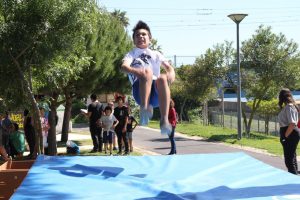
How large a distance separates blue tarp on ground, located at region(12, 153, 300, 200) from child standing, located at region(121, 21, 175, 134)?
74 centimetres

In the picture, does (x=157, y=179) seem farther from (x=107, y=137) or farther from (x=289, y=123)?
(x=107, y=137)

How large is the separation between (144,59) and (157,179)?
56.7 inches

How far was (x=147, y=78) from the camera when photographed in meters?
5.20

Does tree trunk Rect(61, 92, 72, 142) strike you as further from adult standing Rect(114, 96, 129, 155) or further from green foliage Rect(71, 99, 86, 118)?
green foliage Rect(71, 99, 86, 118)

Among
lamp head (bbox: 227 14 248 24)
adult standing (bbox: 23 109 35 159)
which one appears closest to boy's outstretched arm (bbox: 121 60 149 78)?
adult standing (bbox: 23 109 35 159)

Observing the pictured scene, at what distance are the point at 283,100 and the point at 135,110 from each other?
17.3 m

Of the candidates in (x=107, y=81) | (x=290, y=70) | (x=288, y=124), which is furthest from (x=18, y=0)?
(x=290, y=70)

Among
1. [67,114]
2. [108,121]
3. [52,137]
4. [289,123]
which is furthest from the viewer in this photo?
[67,114]

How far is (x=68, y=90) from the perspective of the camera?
44.4 ft

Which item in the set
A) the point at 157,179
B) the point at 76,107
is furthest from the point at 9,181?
the point at 76,107

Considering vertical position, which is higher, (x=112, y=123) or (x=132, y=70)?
(x=132, y=70)

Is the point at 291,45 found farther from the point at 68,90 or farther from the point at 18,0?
the point at 18,0

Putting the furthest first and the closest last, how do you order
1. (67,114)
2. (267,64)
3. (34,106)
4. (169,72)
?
(267,64), (67,114), (34,106), (169,72)

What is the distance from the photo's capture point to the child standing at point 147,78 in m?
5.22
